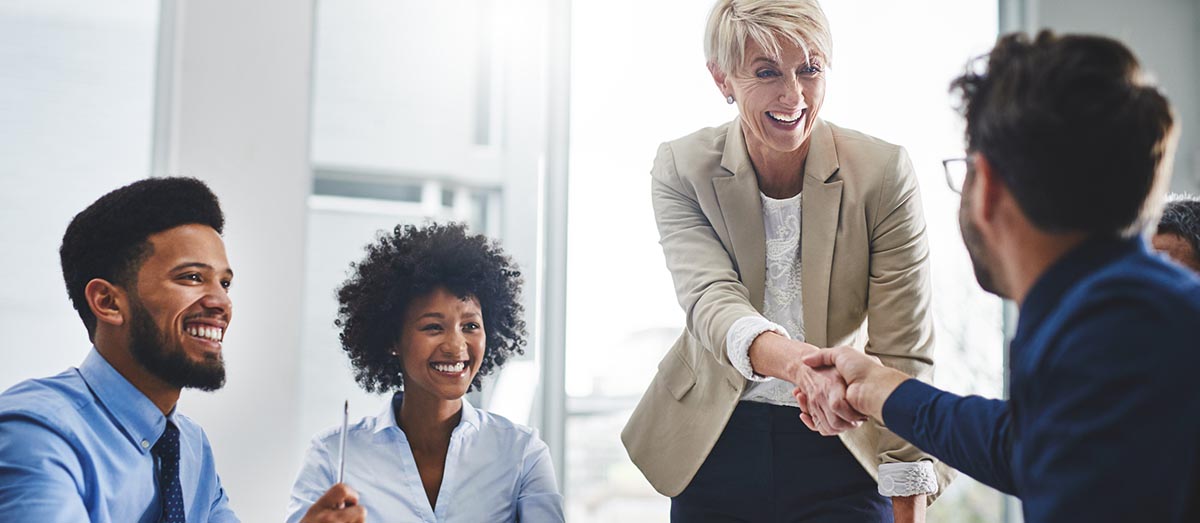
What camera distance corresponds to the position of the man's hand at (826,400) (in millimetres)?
1708

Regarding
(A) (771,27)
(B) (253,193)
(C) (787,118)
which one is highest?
(A) (771,27)

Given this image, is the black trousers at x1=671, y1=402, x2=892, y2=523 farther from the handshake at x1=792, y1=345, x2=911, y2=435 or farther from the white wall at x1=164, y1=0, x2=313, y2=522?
the white wall at x1=164, y1=0, x2=313, y2=522

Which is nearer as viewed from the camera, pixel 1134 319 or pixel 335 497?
pixel 1134 319

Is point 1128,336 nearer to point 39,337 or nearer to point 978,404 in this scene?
point 978,404

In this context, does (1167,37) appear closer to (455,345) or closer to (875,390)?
(875,390)

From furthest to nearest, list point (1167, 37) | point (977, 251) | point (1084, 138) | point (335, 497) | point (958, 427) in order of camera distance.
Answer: point (1167, 37) < point (335, 497) < point (958, 427) < point (977, 251) < point (1084, 138)

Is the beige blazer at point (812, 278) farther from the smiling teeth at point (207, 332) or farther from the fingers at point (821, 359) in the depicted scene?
the smiling teeth at point (207, 332)

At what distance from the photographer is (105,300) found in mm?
1770

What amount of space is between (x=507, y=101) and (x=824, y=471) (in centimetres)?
166

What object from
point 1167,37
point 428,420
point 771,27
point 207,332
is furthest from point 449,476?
point 1167,37

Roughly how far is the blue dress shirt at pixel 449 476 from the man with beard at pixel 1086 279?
3.87 feet

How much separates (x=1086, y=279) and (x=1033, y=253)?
0.07 metres

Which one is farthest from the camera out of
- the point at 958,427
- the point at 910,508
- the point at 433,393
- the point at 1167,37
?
the point at 1167,37

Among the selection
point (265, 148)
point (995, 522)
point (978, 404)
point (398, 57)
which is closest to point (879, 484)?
point (978, 404)
